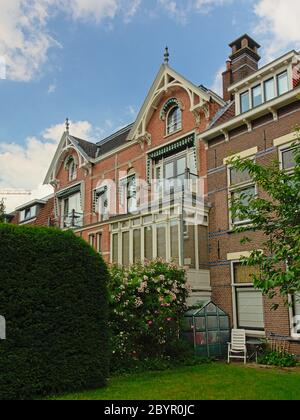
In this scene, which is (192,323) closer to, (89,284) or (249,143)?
(89,284)

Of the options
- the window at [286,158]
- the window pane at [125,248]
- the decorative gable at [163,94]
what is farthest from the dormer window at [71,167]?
the window at [286,158]

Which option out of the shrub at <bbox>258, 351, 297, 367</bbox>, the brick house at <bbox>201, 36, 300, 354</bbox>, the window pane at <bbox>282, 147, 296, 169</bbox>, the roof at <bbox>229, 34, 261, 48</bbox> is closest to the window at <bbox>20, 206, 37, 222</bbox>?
the brick house at <bbox>201, 36, 300, 354</bbox>

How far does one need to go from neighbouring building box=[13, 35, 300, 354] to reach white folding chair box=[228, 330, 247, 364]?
0.47 meters

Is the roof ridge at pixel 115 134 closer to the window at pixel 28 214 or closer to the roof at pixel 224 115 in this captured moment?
the roof at pixel 224 115

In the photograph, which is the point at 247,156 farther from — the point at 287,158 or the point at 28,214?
the point at 28,214

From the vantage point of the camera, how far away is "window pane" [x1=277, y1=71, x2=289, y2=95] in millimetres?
15211

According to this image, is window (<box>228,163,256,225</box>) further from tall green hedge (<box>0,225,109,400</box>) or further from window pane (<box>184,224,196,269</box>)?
tall green hedge (<box>0,225,109,400</box>)

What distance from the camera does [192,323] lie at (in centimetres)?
1391

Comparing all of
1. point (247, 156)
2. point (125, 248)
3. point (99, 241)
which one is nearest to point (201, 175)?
point (247, 156)

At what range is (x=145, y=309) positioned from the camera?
12.1 meters

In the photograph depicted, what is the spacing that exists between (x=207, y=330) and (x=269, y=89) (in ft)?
30.1

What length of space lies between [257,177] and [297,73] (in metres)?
8.79

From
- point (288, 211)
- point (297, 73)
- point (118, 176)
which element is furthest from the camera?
point (118, 176)
